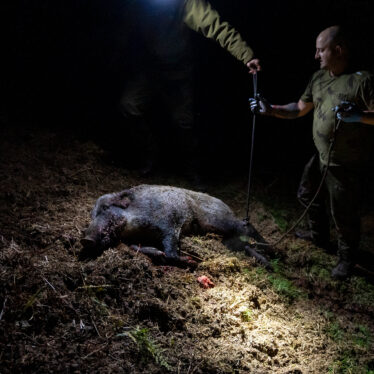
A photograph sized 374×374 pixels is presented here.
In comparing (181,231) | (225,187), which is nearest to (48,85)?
(225,187)

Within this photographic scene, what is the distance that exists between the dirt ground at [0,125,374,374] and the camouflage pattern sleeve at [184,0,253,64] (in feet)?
9.33

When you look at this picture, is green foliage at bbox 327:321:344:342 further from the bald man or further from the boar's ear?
the boar's ear

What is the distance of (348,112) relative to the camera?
351 cm

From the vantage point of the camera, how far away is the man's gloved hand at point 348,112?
11.4 ft

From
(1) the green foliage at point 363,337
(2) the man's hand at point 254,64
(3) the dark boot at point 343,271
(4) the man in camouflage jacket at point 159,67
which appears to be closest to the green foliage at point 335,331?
(1) the green foliage at point 363,337

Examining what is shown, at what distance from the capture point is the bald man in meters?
3.78

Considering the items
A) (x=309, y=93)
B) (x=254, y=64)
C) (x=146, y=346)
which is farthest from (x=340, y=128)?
(x=146, y=346)

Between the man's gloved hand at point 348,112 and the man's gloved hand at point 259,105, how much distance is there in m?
1.07

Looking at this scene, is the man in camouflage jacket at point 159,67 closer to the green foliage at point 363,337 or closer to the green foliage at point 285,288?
the green foliage at point 285,288

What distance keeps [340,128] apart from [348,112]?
1.49 feet

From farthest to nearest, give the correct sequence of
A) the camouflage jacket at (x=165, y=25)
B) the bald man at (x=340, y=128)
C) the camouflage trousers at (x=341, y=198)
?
the camouflage jacket at (x=165, y=25) < the camouflage trousers at (x=341, y=198) < the bald man at (x=340, y=128)

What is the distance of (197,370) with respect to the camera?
2426 millimetres

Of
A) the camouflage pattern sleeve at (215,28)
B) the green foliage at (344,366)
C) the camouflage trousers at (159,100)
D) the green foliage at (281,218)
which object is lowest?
the green foliage at (344,366)

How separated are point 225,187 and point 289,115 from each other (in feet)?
7.86
